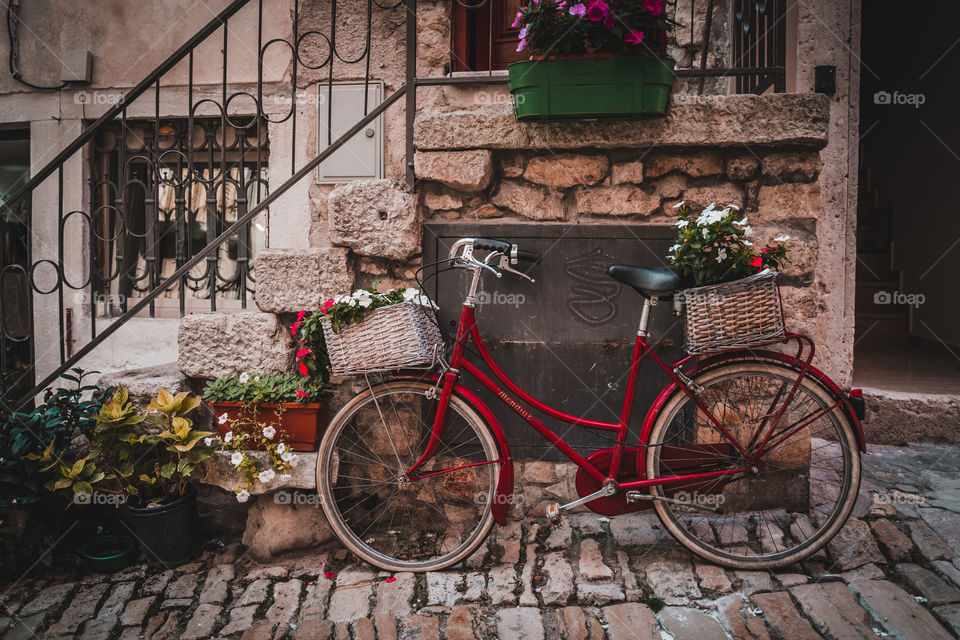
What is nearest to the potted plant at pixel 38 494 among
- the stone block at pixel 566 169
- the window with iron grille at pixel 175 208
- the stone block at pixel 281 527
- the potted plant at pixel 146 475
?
the potted plant at pixel 146 475

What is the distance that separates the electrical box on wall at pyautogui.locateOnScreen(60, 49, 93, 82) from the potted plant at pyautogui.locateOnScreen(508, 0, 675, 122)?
420 centimetres

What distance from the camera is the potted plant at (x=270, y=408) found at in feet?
9.44

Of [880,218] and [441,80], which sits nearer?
[441,80]

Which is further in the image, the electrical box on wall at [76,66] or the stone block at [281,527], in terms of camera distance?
the electrical box on wall at [76,66]

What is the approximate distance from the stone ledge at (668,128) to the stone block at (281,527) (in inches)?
73.7

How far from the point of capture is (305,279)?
3037 mm

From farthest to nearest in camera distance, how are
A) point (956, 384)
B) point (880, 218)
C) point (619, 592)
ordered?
1. point (880, 218)
2. point (956, 384)
3. point (619, 592)

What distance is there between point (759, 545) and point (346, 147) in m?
3.61

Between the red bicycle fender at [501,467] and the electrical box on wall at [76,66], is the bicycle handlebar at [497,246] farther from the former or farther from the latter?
the electrical box on wall at [76,66]

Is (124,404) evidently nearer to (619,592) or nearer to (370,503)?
(370,503)

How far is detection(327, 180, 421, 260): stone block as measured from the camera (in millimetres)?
2988

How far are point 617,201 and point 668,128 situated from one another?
0.39 metres

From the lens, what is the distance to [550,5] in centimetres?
260

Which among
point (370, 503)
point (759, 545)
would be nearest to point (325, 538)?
point (370, 503)
